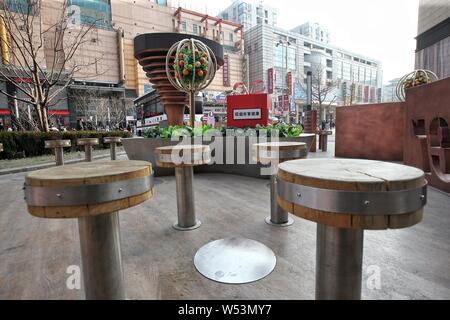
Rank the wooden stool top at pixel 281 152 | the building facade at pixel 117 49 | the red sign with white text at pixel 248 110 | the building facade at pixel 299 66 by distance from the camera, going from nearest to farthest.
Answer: the wooden stool top at pixel 281 152 → the red sign with white text at pixel 248 110 → the building facade at pixel 117 49 → the building facade at pixel 299 66

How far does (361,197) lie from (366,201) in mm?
22

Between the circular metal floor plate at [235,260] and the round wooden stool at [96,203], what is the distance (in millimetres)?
688

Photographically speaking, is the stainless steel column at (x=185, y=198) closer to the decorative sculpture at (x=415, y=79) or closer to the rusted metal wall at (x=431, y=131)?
the rusted metal wall at (x=431, y=131)

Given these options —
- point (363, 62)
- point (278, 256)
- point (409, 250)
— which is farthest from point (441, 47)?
point (363, 62)

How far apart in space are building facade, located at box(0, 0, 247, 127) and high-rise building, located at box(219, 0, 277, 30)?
17.1 meters

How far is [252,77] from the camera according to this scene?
1718 inches

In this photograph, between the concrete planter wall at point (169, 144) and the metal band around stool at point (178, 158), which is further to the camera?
the concrete planter wall at point (169, 144)

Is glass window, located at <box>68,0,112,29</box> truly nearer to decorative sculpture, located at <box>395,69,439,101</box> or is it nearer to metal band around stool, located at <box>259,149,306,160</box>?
decorative sculpture, located at <box>395,69,439,101</box>

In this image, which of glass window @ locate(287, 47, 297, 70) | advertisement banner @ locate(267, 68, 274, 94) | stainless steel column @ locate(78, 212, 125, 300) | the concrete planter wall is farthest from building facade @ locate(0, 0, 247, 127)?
stainless steel column @ locate(78, 212, 125, 300)

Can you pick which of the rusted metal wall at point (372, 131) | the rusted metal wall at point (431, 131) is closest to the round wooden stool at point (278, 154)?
the rusted metal wall at point (431, 131)

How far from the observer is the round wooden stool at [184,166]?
A: 2453 millimetres

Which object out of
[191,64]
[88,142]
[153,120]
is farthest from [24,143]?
[153,120]

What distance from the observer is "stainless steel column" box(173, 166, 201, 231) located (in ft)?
8.87

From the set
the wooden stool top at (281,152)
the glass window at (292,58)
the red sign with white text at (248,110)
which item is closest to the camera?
the wooden stool top at (281,152)
